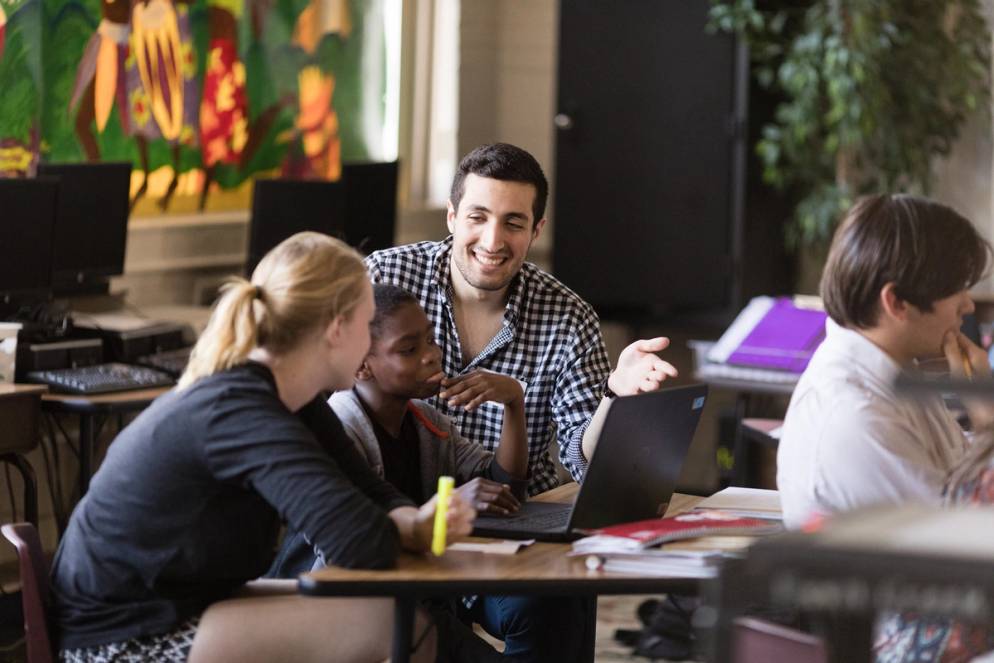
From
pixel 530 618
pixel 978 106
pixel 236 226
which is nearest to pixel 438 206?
pixel 236 226

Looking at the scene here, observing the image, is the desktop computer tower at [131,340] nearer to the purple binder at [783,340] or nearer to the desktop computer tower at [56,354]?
the desktop computer tower at [56,354]

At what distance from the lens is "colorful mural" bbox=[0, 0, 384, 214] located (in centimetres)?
468

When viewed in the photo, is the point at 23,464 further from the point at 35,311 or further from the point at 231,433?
the point at 231,433

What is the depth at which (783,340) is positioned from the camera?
4.77 m

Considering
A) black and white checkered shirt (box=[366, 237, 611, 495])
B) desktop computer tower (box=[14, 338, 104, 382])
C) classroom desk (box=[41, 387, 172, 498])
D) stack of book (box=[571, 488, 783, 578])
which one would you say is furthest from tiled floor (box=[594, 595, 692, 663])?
desktop computer tower (box=[14, 338, 104, 382])

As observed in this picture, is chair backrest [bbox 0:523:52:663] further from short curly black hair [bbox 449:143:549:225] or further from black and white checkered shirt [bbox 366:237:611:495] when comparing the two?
short curly black hair [bbox 449:143:549:225]

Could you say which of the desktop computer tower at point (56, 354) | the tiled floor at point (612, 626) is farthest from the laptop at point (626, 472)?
the desktop computer tower at point (56, 354)

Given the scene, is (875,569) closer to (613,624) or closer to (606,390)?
(606,390)

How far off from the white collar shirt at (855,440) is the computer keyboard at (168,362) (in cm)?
260

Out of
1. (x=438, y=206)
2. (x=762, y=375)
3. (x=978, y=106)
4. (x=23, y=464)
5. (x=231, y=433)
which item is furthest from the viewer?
(x=438, y=206)

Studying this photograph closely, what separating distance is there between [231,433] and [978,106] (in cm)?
497

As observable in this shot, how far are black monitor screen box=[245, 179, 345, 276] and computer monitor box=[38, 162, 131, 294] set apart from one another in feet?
1.90

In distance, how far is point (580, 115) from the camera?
21.4 feet

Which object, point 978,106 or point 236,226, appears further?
point 978,106
